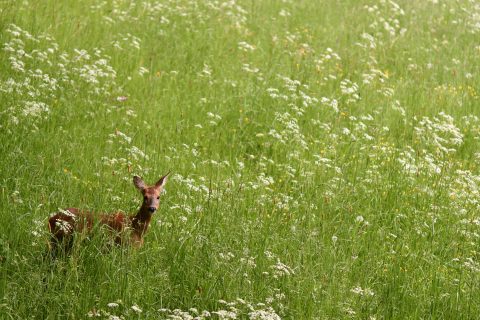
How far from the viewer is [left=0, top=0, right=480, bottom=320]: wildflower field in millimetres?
6074

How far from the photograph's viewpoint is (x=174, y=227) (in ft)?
21.9

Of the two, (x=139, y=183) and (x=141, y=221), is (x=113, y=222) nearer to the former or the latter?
(x=141, y=221)

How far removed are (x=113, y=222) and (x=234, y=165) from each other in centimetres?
267

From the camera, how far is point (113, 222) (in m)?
6.48

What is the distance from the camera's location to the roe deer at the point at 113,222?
6.15m

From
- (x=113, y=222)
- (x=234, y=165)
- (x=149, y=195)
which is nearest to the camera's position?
(x=113, y=222)

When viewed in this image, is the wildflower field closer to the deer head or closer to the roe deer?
the roe deer

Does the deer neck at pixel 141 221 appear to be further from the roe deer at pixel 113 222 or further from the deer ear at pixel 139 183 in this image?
the deer ear at pixel 139 183

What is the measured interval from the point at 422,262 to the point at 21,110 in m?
3.88

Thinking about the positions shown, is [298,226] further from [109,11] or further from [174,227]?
[109,11]

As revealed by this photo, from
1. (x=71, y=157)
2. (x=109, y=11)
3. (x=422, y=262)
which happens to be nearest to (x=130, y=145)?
(x=71, y=157)

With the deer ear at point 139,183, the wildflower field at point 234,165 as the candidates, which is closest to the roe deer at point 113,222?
the deer ear at point 139,183

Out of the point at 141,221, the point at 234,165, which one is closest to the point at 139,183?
the point at 141,221

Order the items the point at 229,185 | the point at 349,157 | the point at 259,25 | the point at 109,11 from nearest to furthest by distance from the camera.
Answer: the point at 229,185, the point at 349,157, the point at 109,11, the point at 259,25
